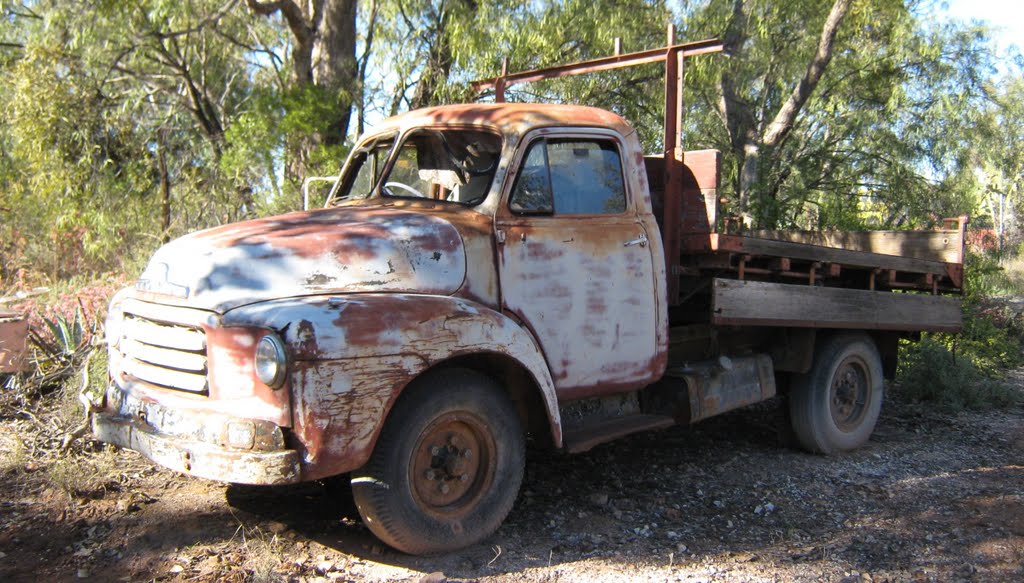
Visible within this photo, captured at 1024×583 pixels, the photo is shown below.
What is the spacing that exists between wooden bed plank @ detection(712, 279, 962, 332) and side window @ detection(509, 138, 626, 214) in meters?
0.93

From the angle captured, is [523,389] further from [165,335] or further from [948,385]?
[948,385]

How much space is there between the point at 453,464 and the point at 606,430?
113 centimetres

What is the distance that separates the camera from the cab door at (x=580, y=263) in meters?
4.32

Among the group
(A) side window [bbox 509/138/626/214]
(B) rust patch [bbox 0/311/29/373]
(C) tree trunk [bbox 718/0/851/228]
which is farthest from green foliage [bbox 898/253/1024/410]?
(B) rust patch [bbox 0/311/29/373]

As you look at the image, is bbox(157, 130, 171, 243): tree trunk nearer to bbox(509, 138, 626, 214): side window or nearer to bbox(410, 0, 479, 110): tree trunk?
bbox(410, 0, 479, 110): tree trunk

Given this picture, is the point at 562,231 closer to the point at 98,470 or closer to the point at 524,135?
the point at 524,135

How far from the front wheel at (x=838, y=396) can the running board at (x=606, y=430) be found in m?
1.48

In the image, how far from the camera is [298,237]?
389 cm

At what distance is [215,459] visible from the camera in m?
3.35

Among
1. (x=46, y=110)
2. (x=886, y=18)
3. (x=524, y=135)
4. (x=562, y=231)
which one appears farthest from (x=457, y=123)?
(x=886, y=18)

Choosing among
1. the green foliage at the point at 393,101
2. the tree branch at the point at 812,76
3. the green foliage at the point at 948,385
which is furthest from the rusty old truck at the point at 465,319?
the tree branch at the point at 812,76

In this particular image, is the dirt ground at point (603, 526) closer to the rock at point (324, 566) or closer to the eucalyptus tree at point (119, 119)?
the rock at point (324, 566)

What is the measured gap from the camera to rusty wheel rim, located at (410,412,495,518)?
12.5 ft

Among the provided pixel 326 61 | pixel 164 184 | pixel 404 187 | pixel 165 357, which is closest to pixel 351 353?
pixel 165 357
